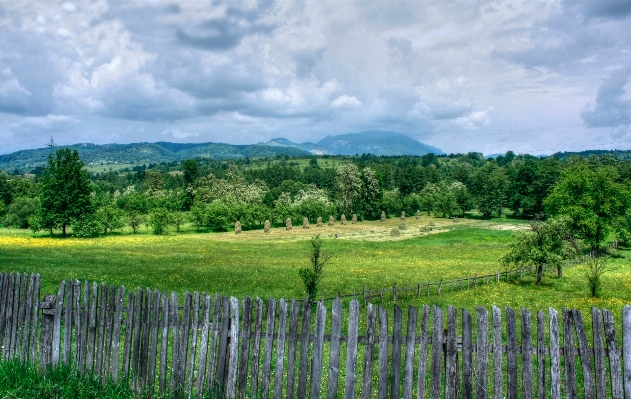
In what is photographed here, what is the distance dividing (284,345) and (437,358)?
2650mm

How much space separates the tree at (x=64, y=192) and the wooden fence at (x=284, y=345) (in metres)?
62.6

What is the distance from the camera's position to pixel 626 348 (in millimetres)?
6484

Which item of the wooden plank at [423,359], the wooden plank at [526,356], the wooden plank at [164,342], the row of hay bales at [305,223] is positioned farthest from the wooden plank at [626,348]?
the row of hay bales at [305,223]

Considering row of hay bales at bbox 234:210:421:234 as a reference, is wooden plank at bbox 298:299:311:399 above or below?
above

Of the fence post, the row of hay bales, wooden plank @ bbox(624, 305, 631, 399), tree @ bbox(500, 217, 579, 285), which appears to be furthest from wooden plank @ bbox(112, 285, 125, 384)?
the row of hay bales

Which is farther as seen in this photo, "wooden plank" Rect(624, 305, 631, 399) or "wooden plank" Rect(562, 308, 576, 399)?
"wooden plank" Rect(562, 308, 576, 399)

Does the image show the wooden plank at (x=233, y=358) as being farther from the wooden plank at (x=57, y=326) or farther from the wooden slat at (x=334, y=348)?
the wooden plank at (x=57, y=326)

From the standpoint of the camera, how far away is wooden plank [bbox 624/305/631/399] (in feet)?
20.9

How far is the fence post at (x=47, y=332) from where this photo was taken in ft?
30.6

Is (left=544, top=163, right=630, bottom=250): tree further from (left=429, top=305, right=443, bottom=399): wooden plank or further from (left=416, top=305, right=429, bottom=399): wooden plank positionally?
(left=416, top=305, right=429, bottom=399): wooden plank

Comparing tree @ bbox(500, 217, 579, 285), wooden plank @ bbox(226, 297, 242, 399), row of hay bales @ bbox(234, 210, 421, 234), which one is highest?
wooden plank @ bbox(226, 297, 242, 399)

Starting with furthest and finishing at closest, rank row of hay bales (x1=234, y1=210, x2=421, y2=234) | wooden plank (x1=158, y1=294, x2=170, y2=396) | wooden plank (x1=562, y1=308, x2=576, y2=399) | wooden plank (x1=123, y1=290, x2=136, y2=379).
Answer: row of hay bales (x1=234, y1=210, x2=421, y2=234), wooden plank (x1=123, y1=290, x2=136, y2=379), wooden plank (x1=158, y1=294, x2=170, y2=396), wooden plank (x1=562, y1=308, x2=576, y2=399)

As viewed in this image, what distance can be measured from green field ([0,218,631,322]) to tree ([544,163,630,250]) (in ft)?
14.4

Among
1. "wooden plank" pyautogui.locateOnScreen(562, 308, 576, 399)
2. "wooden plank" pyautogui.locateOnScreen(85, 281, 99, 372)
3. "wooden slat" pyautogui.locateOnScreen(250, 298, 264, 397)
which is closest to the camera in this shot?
"wooden plank" pyautogui.locateOnScreen(562, 308, 576, 399)
